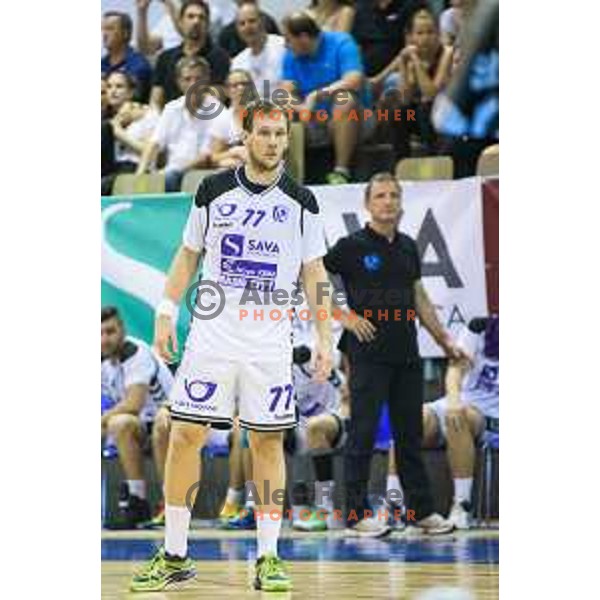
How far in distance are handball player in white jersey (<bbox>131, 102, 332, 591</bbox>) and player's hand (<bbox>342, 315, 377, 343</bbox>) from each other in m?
0.10

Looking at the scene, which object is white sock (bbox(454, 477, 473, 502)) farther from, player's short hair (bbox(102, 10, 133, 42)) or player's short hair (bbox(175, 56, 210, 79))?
player's short hair (bbox(102, 10, 133, 42))

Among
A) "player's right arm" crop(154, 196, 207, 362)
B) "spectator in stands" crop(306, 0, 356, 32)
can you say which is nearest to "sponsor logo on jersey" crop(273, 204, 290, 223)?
"player's right arm" crop(154, 196, 207, 362)

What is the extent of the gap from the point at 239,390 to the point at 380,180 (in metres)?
0.76

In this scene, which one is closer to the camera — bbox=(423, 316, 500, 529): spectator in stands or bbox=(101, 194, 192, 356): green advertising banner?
bbox=(423, 316, 500, 529): spectator in stands

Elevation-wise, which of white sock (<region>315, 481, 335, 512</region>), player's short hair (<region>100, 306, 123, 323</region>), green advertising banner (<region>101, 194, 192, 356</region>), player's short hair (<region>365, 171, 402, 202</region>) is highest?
player's short hair (<region>365, 171, 402, 202</region>)

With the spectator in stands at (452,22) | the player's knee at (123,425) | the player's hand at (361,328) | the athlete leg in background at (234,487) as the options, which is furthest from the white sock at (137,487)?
the spectator in stands at (452,22)

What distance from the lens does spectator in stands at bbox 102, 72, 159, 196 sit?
548 centimetres

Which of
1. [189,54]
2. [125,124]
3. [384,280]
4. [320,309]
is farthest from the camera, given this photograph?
[125,124]

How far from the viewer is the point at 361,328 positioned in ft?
17.3

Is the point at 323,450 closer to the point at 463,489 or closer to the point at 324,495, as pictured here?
the point at 324,495

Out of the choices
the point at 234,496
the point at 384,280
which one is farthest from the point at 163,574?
the point at 384,280

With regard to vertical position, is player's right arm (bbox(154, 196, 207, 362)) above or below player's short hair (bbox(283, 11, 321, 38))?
below
